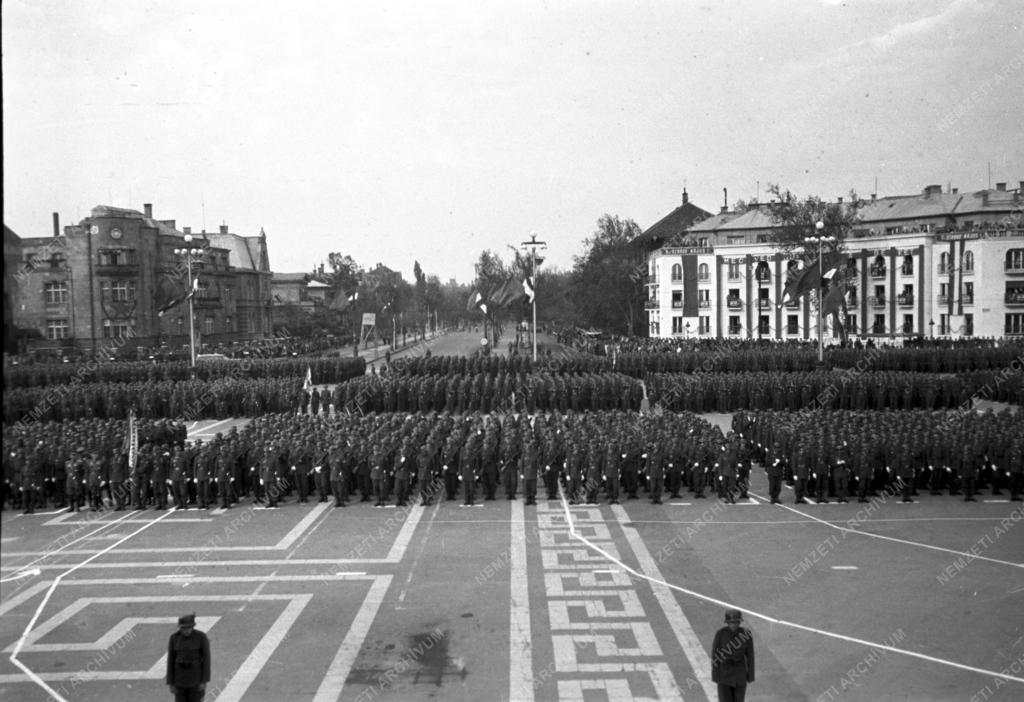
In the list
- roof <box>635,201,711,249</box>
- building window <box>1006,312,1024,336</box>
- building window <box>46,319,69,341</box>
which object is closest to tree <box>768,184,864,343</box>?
building window <box>1006,312,1024,336</box>

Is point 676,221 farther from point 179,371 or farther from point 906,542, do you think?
point 906,542

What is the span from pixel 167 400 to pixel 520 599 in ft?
77.5

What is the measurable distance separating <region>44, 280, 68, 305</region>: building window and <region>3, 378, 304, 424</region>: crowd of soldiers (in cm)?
945

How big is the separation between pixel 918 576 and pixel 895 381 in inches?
794

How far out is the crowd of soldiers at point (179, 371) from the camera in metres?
36.4

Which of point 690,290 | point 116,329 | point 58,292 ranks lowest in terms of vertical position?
point 116,329

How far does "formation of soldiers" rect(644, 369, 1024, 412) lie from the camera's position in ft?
101

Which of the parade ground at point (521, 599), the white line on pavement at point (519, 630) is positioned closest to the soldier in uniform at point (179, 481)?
the parade ground at point (521, 599)

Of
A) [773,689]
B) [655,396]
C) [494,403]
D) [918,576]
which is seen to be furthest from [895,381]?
[773,689]

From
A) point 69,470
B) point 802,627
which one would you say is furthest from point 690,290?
point 802,627

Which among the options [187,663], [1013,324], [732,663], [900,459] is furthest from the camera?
[1013,324]

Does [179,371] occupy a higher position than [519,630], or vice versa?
[179,371]

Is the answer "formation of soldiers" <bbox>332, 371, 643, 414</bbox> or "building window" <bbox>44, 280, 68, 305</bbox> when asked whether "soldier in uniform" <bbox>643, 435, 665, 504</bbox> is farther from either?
"building window" <bbox>44, 280, 68, 305</bbox>

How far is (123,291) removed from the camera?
5031cm
